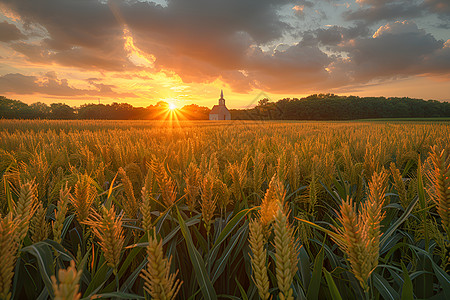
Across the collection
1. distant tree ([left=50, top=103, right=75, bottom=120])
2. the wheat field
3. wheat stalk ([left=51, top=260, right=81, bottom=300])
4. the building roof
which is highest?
the building roof

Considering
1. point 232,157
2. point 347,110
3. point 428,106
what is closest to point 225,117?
point 347,110

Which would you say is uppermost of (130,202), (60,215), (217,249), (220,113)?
(220,113)

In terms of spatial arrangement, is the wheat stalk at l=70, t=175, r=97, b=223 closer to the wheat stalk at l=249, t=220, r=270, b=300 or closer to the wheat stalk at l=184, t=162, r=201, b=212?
the wheat stalk at l=184, t=162, r=201, b=212

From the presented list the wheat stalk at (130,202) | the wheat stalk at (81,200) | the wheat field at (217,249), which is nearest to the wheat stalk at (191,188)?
the wheat field at (217,249)

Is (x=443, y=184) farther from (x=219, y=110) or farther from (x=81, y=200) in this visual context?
(x=219, y=110)

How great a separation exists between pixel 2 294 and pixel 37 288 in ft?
1.45

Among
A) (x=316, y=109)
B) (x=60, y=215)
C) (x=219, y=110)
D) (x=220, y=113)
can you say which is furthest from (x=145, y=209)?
(x=219, y=110)

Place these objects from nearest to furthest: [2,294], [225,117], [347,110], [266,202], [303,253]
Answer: [2,294]
[266,202]
[303,253]
[347,110]
[225,117]

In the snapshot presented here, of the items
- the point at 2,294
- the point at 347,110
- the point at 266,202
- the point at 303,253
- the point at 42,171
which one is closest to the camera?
the point at 2,294

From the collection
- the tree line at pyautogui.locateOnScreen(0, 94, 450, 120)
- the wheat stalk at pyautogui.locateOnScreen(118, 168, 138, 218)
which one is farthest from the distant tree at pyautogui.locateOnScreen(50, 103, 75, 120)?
the wheat stalk at pyautogui.locateOnScreen(118, 168, 138, 218)

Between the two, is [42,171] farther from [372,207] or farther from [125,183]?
[372,207]

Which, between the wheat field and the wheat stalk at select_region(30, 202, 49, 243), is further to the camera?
the wheat stalk at select_region(30, 202, 49, 243)

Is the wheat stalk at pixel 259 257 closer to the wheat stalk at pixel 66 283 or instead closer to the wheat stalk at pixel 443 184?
the wheat stalk at pixel 66 283

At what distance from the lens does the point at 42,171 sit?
123 centimetres
